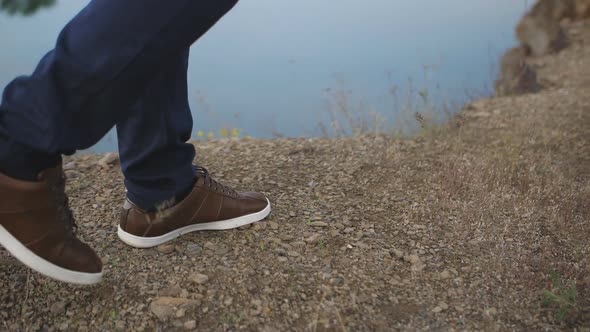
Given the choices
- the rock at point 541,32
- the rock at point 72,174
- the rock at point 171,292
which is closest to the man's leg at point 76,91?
the rock at point 171,292

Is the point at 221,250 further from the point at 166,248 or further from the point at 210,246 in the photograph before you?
the point at 166,248

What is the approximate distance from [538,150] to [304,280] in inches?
73.3

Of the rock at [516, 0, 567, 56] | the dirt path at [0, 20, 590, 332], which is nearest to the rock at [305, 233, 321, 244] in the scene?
the dirt path at [0, 20, 590, 332]

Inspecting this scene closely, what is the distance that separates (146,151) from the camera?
5.54ft

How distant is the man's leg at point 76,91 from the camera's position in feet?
4.10

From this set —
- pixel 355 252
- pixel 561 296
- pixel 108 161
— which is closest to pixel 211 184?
pixel 355 252

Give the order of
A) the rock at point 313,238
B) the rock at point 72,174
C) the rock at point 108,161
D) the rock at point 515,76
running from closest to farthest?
1. the rock at point 313,238
2. the rock at point 72,174
3. the rock at point 108,161
4. the rock at point 515,76

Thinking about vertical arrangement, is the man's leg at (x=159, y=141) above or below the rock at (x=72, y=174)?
above

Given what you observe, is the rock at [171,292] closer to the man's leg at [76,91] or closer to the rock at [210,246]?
the rock at [210,246]

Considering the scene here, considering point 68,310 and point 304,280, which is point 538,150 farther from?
point 68,310

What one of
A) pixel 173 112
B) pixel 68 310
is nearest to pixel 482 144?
pixel 173 112

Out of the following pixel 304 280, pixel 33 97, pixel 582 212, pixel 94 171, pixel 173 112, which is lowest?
pixel 582 212

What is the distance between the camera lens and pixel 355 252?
1900 millimetres

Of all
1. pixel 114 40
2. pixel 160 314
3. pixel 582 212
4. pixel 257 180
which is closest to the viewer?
pixel 114 40
